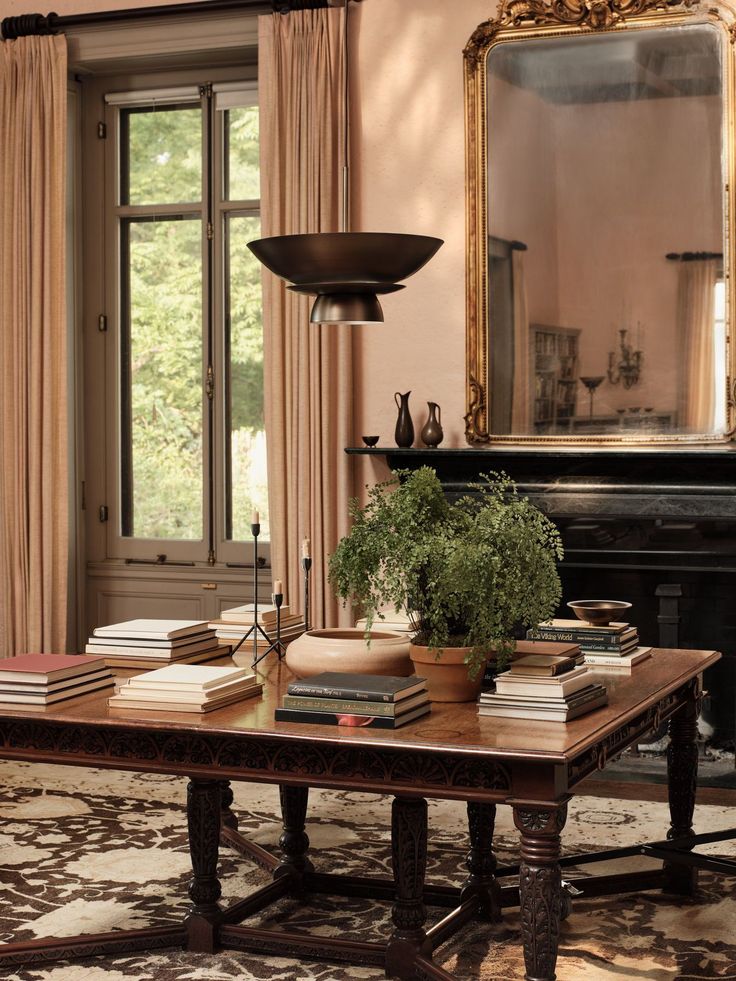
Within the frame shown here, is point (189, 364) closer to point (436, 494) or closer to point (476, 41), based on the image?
point (476, 41)

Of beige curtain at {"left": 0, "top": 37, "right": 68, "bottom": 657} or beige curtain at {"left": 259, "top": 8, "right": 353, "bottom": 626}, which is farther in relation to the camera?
beige curtain at {"left": 0, "top": 37, "right": 68, "bottom": 657}

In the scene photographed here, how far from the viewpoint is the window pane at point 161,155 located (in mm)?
7125

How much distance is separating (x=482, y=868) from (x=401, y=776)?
1.13 m

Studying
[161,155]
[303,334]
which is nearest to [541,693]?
[303,334]

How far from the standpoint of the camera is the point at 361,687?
3.10 meters

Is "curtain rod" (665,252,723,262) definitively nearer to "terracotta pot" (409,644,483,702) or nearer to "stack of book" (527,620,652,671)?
"stack of book" (527,620,652,671)

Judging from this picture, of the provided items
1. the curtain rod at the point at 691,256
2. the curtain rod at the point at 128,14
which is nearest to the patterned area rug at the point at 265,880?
the curtain rod at the point at 691,256

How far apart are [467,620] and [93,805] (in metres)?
2.70

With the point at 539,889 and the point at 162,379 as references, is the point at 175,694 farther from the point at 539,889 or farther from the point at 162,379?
the point at 162,379

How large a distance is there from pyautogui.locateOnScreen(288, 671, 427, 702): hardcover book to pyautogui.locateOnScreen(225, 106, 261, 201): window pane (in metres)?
4.29

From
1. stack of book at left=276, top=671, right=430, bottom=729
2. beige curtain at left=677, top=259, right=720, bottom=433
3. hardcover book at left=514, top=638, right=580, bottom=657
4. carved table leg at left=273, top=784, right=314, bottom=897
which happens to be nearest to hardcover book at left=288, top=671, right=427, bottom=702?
stack of book at left=276, top=671, right=430, bottom=729

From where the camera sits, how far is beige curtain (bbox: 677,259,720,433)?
19.1 ft

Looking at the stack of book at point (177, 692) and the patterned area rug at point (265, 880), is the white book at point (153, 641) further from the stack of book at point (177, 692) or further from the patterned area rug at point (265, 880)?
the patterned area rug at point (265, 880)

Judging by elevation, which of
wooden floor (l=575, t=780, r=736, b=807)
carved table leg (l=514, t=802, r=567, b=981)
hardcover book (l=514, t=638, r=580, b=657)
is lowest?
wooden floor (l=575, t=780, r=736, b=807)
